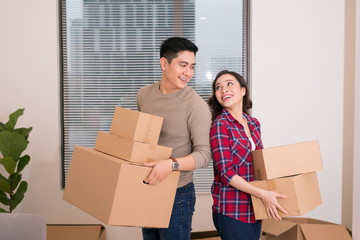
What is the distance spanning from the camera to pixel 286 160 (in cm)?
142

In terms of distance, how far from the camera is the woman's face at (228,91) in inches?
60.7

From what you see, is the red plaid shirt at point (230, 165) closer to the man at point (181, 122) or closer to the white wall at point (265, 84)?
the man at point (181, 122)

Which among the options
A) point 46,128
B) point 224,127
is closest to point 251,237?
point 224,127

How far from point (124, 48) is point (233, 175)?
1832 mm

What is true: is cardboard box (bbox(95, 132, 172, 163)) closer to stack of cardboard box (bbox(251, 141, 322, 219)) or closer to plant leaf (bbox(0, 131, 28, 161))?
stack of cardboard box (bbox(251, 141, 322, 219))

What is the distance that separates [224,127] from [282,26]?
175 centimetres

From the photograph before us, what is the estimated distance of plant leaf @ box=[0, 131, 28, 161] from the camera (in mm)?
2379

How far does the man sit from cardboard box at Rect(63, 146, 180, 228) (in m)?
0.09

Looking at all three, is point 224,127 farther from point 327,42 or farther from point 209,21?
point 327,42

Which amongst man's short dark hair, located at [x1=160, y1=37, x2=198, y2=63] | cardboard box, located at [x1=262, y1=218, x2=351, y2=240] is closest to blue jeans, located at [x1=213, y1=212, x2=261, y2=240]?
man's short dark hair, located at [x1=160, y1=37, x2=198, y2=63]

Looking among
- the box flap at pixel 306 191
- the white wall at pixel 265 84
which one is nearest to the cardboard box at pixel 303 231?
the white wall at pixel 265 84

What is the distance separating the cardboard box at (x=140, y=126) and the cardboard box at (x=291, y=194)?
0.46 m

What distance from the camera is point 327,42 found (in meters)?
2.90

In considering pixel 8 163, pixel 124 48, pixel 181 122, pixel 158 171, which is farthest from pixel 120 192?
pixel 124 48
